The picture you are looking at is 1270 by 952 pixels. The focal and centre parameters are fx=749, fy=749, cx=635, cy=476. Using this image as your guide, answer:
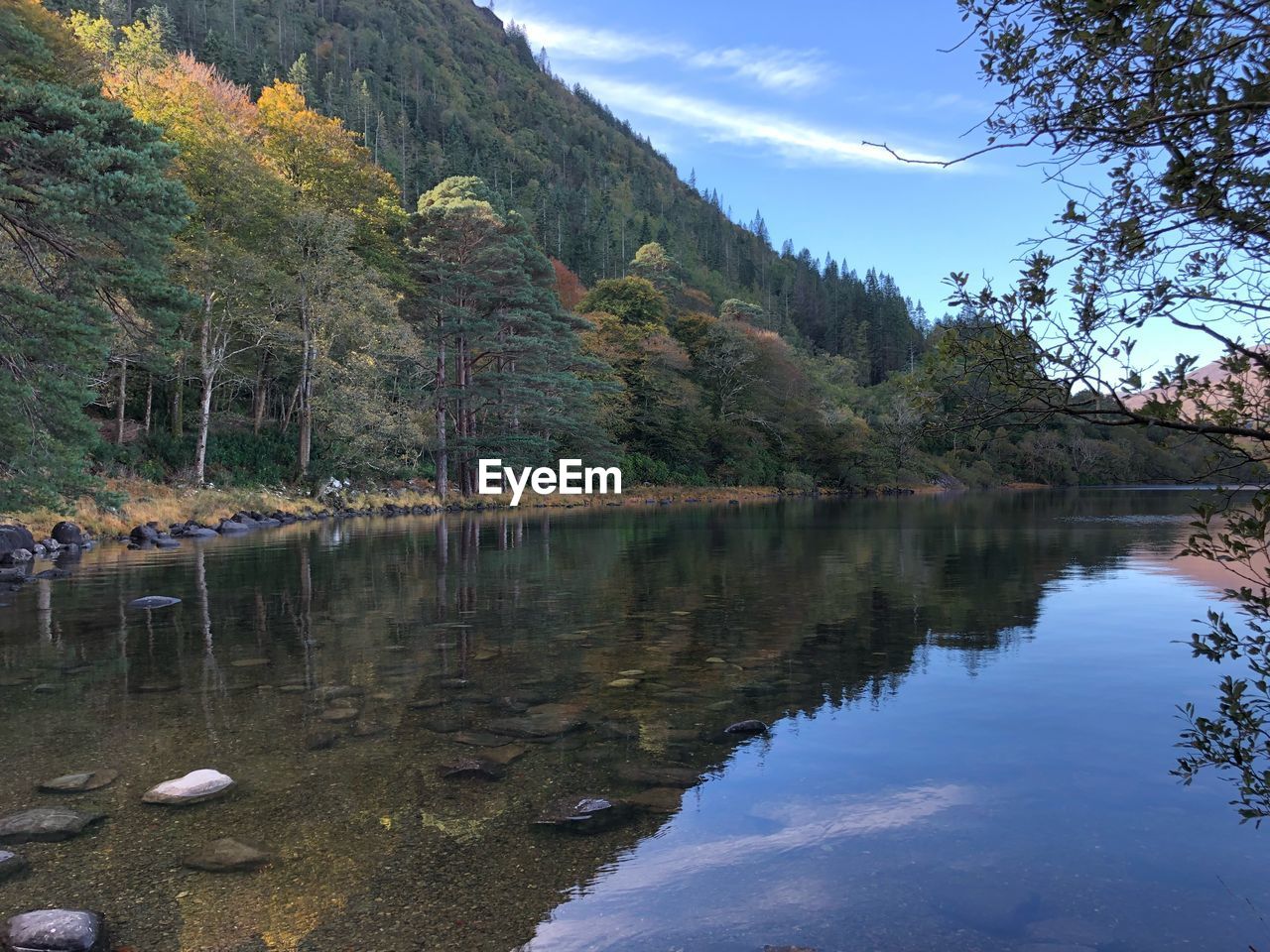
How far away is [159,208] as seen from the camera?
1188 cm

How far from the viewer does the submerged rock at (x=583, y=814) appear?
437 cm

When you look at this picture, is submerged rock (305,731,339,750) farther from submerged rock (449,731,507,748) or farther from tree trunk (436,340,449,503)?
tree trunk (436,340,449,503)

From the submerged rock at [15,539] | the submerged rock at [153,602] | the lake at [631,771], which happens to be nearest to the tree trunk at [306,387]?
the submerged rock at [15,539]

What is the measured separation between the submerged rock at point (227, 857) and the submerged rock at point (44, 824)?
0.85 m

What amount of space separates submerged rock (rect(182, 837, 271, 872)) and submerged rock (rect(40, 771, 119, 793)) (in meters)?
1.40

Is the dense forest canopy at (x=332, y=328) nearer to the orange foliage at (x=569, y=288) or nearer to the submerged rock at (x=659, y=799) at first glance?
the orange foliage at (x=569, y=288)

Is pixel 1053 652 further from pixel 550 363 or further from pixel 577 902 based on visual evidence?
pixel 550 363

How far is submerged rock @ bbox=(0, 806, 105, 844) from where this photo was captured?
13.5 feet

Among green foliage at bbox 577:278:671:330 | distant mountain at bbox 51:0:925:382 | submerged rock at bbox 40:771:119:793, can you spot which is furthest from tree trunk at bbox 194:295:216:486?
distant mountain at bbox 51:0:925:382

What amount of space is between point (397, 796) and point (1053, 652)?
771cm

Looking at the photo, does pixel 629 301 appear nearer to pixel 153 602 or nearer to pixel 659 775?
pixel 153 602

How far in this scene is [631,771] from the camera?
5195 millimetres

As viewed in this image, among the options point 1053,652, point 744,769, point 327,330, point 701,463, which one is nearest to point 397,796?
point 744,769

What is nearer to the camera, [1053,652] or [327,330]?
[1053,652]
